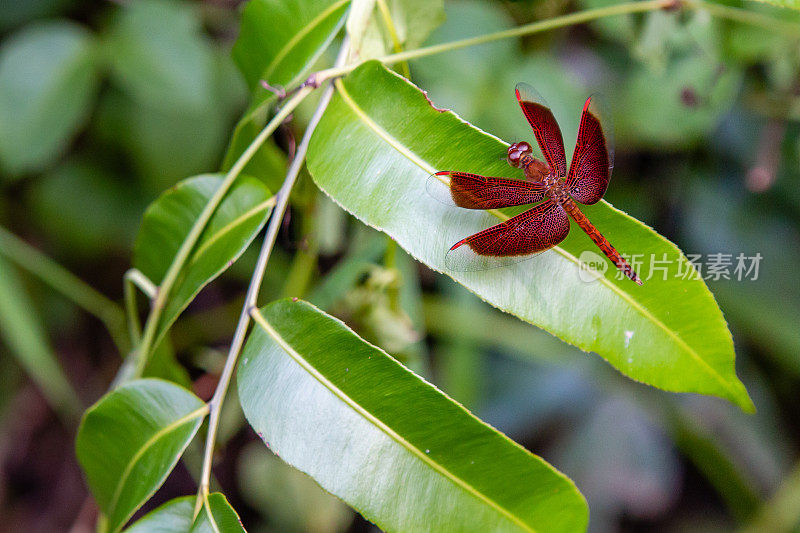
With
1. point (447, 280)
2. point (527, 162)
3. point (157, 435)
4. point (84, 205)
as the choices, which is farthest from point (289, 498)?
point (527, 162)

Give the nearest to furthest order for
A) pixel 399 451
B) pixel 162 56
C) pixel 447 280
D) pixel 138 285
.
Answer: pixel 399 451 < pixel 138 285 < pixel 162 56 < pixel 447 280

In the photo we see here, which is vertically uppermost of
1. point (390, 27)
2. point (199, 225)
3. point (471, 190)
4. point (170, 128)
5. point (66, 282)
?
point (390, 27)

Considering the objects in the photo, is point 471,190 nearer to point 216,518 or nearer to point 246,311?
point 246,311

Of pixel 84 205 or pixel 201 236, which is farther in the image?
pixel 84 205

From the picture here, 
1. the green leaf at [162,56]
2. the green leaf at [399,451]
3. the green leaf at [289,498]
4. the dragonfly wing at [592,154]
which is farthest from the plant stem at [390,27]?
the green leaf at [289,498]

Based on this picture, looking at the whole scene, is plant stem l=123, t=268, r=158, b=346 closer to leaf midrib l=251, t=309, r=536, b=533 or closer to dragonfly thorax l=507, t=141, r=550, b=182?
leaf midrib l=251, t=309, r=536, b=533

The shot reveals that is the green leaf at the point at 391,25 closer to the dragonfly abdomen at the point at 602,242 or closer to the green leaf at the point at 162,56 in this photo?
the dragonfly abdomen at the point at 602,242

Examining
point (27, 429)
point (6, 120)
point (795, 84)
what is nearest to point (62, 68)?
point (6, 120)
